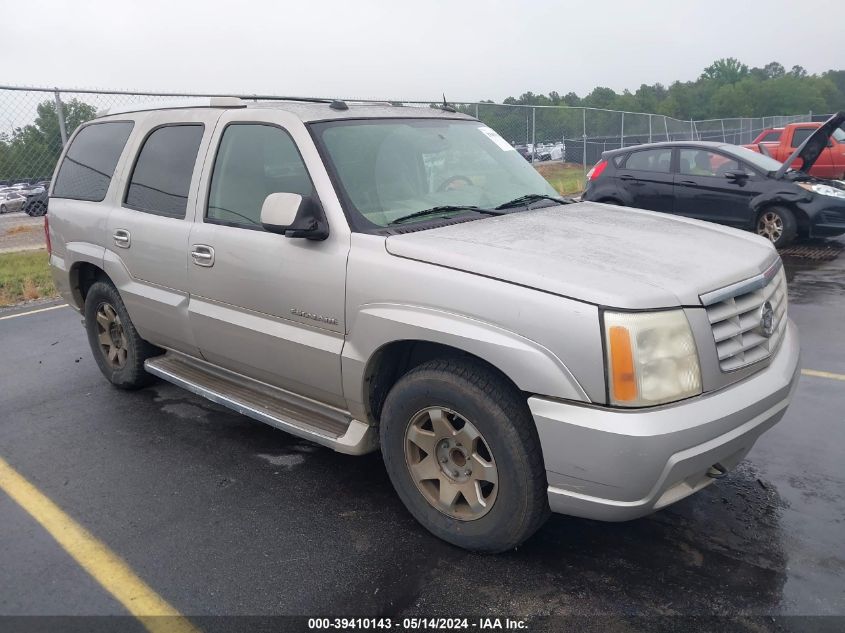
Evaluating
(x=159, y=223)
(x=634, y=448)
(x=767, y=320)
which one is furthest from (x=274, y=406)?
(x=767, y=320)

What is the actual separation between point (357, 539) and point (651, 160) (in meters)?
8.96

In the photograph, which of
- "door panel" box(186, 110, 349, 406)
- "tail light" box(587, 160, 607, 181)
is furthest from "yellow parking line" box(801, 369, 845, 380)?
"tail light" box(587, 160, 607, 181)

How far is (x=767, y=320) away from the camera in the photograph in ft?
9.95

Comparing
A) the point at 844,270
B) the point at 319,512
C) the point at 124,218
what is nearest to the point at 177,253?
the point at 124,218

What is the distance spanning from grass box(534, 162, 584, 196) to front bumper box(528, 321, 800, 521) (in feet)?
52.3

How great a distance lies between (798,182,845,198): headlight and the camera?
9734mm

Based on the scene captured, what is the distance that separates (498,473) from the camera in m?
2.82

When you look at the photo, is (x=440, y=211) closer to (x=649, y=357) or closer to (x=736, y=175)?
(x=649, y=357)

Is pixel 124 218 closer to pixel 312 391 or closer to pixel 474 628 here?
pixel 312 391

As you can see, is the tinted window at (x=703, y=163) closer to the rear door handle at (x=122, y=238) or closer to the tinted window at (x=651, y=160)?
the tinted window at (x=651, y=160)

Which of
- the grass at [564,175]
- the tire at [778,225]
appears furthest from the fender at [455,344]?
the grass at [564,175]

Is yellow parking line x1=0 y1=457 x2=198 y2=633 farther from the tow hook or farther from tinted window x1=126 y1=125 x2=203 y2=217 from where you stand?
the tow hook

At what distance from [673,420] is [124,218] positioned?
3.61 metres

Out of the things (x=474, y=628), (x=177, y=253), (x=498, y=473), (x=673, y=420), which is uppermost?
(x=177, y=253)
